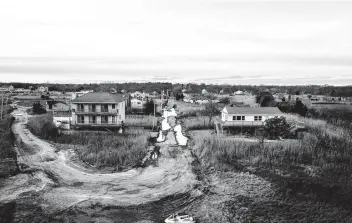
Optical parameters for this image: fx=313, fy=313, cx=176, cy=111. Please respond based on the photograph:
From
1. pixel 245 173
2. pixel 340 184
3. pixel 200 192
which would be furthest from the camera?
pixel 245 173

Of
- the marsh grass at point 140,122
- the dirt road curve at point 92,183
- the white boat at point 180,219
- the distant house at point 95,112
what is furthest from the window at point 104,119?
the white boat at point 180,219

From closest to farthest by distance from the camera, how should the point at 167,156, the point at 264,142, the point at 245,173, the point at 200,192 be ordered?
the point at 200,192
the point at 245,173
the point at 167,156
the point at 264,142

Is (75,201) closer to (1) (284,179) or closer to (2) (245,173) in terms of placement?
(2) (245,173)

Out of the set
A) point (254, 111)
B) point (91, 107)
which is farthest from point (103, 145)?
point (254, 111)

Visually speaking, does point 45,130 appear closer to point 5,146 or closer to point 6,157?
point 5,146

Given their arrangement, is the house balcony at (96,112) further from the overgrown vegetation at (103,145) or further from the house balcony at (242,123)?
the house balcony at (242,123)

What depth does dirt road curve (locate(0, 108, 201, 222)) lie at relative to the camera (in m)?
21.1

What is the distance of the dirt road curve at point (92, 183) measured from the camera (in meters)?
21.1

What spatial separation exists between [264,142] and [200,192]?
1509 centimetres

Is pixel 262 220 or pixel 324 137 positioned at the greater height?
pixel 324 137

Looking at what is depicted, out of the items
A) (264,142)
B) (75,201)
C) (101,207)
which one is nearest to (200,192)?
(101,207)

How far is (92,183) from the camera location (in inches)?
955

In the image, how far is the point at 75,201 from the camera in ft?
68.0

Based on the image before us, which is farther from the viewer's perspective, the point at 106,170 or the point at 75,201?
the point at 106,170
